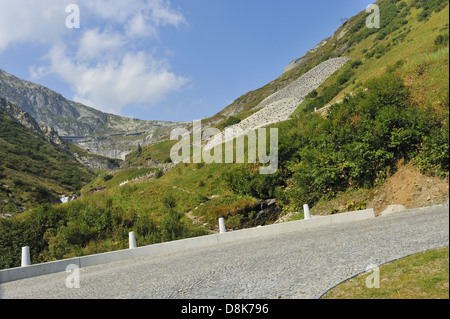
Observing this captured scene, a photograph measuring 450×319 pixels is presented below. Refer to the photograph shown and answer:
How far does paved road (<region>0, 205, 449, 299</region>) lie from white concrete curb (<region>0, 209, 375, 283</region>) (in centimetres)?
93

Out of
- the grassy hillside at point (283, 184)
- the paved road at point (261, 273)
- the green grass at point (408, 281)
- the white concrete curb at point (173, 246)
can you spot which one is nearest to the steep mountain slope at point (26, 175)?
the grassy hillside at point (283, 184)

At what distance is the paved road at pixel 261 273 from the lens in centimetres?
534

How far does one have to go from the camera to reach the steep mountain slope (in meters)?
52.5

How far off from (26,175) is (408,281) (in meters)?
82.7

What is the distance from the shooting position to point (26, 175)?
71125mm

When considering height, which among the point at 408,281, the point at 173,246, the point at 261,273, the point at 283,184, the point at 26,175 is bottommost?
the point at 173,246

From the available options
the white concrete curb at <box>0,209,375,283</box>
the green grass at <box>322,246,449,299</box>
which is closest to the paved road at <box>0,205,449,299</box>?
the green grass at <box>322,246,449,299</box>

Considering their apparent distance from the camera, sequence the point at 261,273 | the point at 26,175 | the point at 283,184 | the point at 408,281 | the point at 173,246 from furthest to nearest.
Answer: the point at 26,175
the point at 283,184
the point at 173,246
the point at 261,273
the point at 408,281

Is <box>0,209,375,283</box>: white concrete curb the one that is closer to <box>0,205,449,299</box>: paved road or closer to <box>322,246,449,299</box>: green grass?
<box>0,205,449,299</box>: paved road

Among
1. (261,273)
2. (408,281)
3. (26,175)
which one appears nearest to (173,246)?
(261,273)

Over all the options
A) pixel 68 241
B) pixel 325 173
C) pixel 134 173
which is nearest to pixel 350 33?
pixel 134 173

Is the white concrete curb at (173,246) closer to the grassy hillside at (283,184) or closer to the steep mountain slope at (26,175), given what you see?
the grassy hillside at (283,184)

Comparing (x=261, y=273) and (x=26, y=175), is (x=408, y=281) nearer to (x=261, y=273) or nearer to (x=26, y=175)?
(x=261, y=273)

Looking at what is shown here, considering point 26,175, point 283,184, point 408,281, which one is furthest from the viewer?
point 26,175
